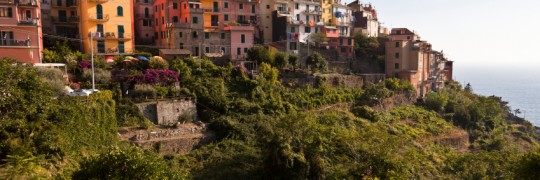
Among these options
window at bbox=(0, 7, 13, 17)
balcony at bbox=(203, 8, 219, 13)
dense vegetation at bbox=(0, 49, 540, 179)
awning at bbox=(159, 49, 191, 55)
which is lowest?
dense vegetation at bbox=(0, 49, 540, 179)

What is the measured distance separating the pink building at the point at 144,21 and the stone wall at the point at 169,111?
58.9 ft

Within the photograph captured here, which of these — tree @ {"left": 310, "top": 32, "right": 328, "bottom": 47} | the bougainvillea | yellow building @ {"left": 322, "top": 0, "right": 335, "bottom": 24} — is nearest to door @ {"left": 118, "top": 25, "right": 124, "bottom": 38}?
the bougainvillea

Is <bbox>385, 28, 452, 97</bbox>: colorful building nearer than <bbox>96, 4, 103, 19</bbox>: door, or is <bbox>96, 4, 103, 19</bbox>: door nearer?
<bbox>96, 4, 103, 19</bbox>: door

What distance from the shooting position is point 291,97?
3634 centimetres

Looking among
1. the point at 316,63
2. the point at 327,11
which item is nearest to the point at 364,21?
the point at 327,11

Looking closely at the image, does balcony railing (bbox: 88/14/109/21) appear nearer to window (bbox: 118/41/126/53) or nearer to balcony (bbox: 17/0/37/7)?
window (bbox: 118/41/126/53)

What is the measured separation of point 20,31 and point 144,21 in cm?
1561

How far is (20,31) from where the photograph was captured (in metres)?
32.5

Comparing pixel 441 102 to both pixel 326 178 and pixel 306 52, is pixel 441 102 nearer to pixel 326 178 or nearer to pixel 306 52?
pixel 306 52

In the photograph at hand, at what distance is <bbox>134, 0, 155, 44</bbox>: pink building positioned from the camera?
46688 mm

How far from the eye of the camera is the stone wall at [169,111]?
97.5 ft

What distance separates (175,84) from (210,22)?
14650mm

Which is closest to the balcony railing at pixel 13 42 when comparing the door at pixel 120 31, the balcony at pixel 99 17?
the balcony at pixel 99 17

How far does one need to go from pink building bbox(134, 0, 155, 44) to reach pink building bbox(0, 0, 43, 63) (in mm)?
13488
